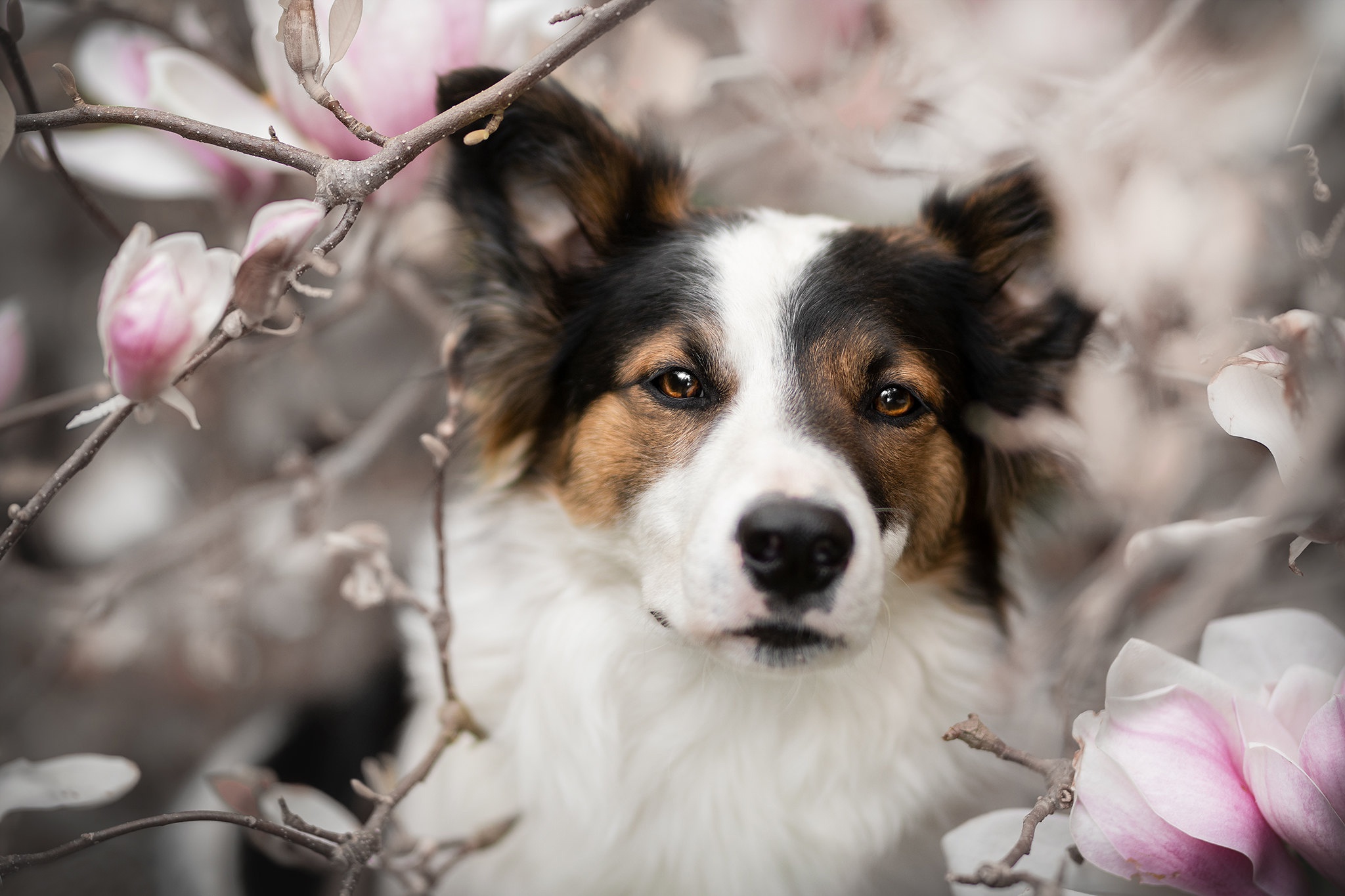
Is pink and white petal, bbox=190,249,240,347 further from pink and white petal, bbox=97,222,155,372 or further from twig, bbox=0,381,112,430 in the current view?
twig, bbox=0,381,112,430

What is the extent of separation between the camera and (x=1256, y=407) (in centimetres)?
93

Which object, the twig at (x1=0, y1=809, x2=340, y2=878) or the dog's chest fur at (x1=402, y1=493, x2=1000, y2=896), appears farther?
the dog's chest fur at (x1=402, y1=493, x2=1000, y2=896)

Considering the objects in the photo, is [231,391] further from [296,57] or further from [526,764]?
[296,57]

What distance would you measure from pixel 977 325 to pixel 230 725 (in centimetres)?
218

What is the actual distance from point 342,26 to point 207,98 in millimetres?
489

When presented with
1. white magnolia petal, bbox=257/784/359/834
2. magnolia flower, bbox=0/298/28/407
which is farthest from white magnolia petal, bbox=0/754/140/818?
magnolia flower, bbox=0/298/28/407

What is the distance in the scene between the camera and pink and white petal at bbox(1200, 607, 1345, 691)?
1.00 meters

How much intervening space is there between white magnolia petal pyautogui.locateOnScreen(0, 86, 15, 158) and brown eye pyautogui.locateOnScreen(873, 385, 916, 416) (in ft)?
4.21

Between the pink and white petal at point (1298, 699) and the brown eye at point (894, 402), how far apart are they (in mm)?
762

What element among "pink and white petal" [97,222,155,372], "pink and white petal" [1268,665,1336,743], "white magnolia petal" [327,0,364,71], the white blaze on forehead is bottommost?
"pink and white petal" [1268,665,1336,743]

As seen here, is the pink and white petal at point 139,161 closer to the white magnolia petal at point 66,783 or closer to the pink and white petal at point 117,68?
the pink and white petal at point 117,68

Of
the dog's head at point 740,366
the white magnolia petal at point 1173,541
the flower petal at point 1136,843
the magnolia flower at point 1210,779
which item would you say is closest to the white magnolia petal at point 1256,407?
the white magnolia petal at point 1173,541

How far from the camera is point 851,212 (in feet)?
8.11

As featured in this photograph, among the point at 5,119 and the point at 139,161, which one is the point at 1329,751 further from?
the point at 139,161
